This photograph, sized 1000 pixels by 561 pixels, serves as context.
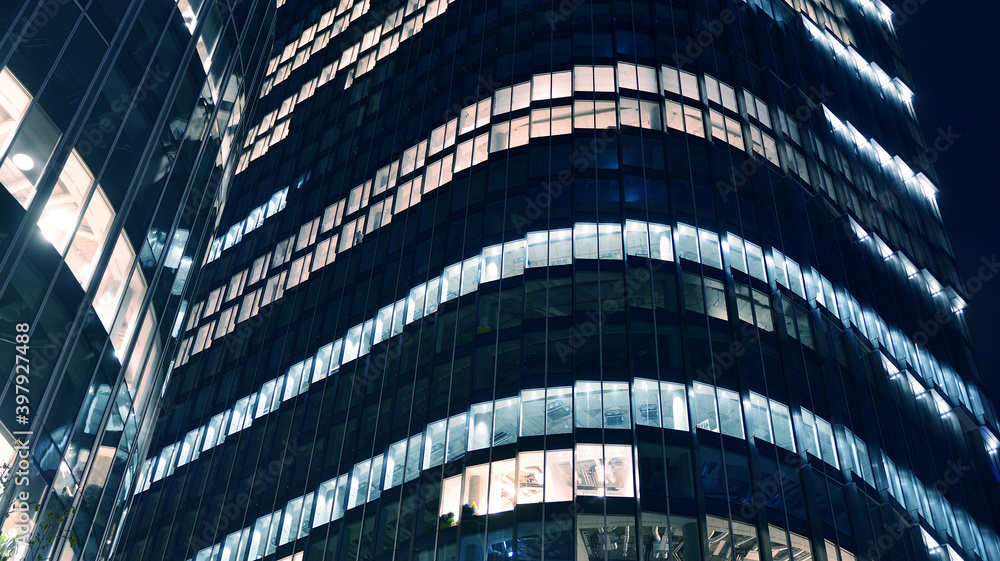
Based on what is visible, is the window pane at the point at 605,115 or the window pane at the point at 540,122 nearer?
the window pane at the point at 605,115

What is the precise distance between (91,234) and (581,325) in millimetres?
24308

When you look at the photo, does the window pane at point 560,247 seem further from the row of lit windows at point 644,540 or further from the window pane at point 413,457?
the row of lit windows at point 644,540

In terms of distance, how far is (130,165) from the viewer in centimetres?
2428

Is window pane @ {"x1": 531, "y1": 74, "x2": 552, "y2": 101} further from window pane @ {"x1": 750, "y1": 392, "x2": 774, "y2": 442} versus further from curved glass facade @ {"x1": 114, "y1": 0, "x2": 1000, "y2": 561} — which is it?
window pane @ {"x1": 750, "y1": 392, "x2": 774, "y2": 442}

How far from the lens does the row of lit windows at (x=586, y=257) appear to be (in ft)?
148

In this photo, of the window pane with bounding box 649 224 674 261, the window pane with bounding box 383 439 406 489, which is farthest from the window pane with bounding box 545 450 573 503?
the window pane with bounding box 649 224 674 261

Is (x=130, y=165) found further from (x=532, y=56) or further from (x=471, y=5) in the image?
(x=471, y=5)

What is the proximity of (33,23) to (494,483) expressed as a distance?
25.4 m

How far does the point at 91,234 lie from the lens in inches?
875

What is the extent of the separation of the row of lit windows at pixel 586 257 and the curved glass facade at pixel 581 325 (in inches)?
7.0

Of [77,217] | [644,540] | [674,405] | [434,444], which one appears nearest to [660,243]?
[674,405]

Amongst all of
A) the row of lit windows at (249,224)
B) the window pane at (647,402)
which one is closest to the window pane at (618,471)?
the window pane at (647,402)

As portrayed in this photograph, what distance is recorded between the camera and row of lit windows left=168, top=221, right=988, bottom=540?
1773 inches

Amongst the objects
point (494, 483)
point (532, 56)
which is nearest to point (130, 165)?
point (494, 483)
